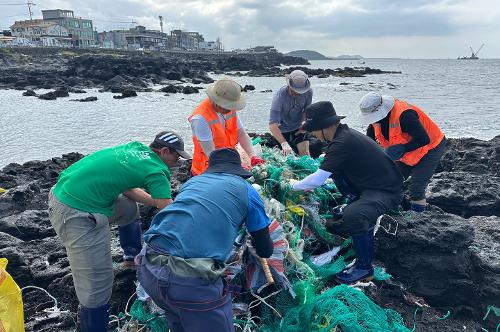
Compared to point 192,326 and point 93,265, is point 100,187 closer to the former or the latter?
point 93,265

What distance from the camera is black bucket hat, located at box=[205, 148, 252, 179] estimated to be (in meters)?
3.05

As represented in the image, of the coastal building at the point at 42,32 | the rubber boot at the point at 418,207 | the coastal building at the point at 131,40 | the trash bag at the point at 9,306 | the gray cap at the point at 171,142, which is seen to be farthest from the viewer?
the coastal building at the point at 131,40

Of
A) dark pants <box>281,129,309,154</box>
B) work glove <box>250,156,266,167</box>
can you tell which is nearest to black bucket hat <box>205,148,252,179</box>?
work glove <box>250,156,266,167</box>

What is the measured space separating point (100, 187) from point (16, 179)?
258 inches

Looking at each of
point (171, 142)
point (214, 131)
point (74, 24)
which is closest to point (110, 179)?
point (171, 142)

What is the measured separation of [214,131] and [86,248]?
1909 millimetres

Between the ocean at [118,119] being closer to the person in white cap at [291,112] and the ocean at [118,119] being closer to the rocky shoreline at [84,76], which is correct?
the rocky shoreline at [84,76]

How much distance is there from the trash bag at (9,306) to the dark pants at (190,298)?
1.21 m

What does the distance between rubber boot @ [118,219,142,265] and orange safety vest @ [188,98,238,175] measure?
0.96m

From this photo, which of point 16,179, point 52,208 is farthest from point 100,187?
point 16,179

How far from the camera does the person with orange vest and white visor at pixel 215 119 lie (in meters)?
4.55

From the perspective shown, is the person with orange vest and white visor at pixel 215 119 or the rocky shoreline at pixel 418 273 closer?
the rocky shoreline at pixel 418 273

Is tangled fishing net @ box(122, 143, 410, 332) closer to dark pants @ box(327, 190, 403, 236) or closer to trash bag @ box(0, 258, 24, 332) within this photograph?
dark pants @ box(327, 190, 403, 236)

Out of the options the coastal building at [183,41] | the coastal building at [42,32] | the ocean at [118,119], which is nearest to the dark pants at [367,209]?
the ocean at [118,119]
